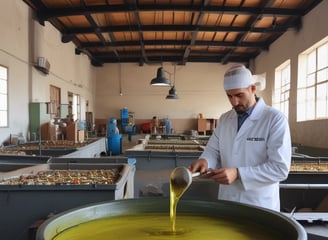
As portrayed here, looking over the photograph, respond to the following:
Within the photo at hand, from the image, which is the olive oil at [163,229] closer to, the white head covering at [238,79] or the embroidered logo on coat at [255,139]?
the embroidered logo on coat at [255,139]

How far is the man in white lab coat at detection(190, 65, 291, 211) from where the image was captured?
166 cm

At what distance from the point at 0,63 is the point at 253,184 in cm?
521

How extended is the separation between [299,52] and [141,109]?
704 centimetres

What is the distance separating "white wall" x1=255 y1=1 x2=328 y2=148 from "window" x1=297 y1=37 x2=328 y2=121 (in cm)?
16

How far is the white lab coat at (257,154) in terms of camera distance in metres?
1.66

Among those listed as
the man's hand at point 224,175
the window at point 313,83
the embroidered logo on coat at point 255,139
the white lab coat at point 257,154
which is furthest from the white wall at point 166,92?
the man's hand at point 224,175

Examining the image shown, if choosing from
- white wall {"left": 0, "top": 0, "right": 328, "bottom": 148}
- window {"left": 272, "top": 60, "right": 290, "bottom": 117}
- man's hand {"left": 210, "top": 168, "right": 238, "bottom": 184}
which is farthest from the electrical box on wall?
man's hand {"left": 210, "top": 168, "right": 238, "bottom": 184}

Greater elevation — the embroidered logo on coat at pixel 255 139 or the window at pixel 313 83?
the window at pixel 313 83

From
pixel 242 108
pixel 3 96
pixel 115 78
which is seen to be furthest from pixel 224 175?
pixel 115 78

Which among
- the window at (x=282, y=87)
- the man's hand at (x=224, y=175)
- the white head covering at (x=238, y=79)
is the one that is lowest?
the man's hand at (x=224, y=175)

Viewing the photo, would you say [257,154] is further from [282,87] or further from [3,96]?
[282,87]

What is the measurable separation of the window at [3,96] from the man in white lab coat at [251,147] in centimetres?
493

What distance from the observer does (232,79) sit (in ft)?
5.75

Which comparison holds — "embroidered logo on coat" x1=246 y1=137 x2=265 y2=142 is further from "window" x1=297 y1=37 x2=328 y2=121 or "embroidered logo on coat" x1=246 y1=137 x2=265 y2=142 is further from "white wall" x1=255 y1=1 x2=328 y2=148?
"window" x1=297 y1=37 x2=328 y2=121
